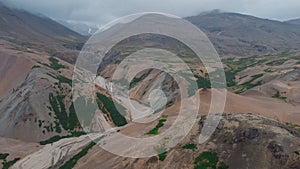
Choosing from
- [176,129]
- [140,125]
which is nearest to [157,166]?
[176,129]

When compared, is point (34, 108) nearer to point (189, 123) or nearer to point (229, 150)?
point (189, 123)

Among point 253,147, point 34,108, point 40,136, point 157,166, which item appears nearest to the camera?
point 253,147

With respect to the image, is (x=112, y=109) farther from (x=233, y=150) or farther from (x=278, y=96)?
(x=233, y=150)

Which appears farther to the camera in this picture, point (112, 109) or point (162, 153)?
point (112, 109)

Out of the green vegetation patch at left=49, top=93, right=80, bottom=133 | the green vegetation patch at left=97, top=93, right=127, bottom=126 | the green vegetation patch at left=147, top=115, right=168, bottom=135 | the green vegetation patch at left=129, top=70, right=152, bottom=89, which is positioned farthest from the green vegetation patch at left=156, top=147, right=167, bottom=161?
the green vegetation patch at left=129, top=70, right=152, bottom=89

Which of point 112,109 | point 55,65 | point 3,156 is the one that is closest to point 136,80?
point 55,65
